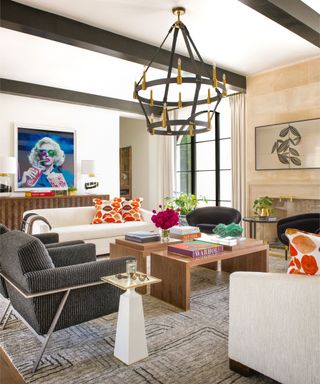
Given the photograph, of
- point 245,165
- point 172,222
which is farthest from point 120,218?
point 245,165

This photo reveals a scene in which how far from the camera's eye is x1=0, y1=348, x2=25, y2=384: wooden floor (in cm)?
177

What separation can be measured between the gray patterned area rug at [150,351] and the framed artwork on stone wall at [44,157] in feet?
13.2

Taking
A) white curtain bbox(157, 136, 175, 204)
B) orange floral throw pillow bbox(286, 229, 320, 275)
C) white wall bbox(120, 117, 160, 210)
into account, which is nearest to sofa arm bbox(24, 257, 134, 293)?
orange floral throw pillow bbox(286, 229, 320, 275)

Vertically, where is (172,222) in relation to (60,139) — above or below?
below

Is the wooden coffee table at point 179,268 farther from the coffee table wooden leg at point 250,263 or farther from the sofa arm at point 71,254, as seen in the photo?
the sofa arm at point 71,254

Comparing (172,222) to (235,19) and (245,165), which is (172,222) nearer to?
(235,19)

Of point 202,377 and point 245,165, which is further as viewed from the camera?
point 245,165

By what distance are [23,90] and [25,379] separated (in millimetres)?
5002

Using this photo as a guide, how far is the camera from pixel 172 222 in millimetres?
3402

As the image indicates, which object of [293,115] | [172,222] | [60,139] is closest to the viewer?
[172,222]

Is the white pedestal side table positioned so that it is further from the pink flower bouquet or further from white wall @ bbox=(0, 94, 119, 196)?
white wall @ bbox=(0, 94, 119, 196)

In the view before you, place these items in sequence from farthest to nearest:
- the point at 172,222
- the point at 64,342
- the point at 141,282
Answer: the point at 172,222
the point at 64,342
the point at 141,282

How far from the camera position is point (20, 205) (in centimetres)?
583

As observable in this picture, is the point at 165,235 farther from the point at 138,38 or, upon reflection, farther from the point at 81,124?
the point at 81,124
